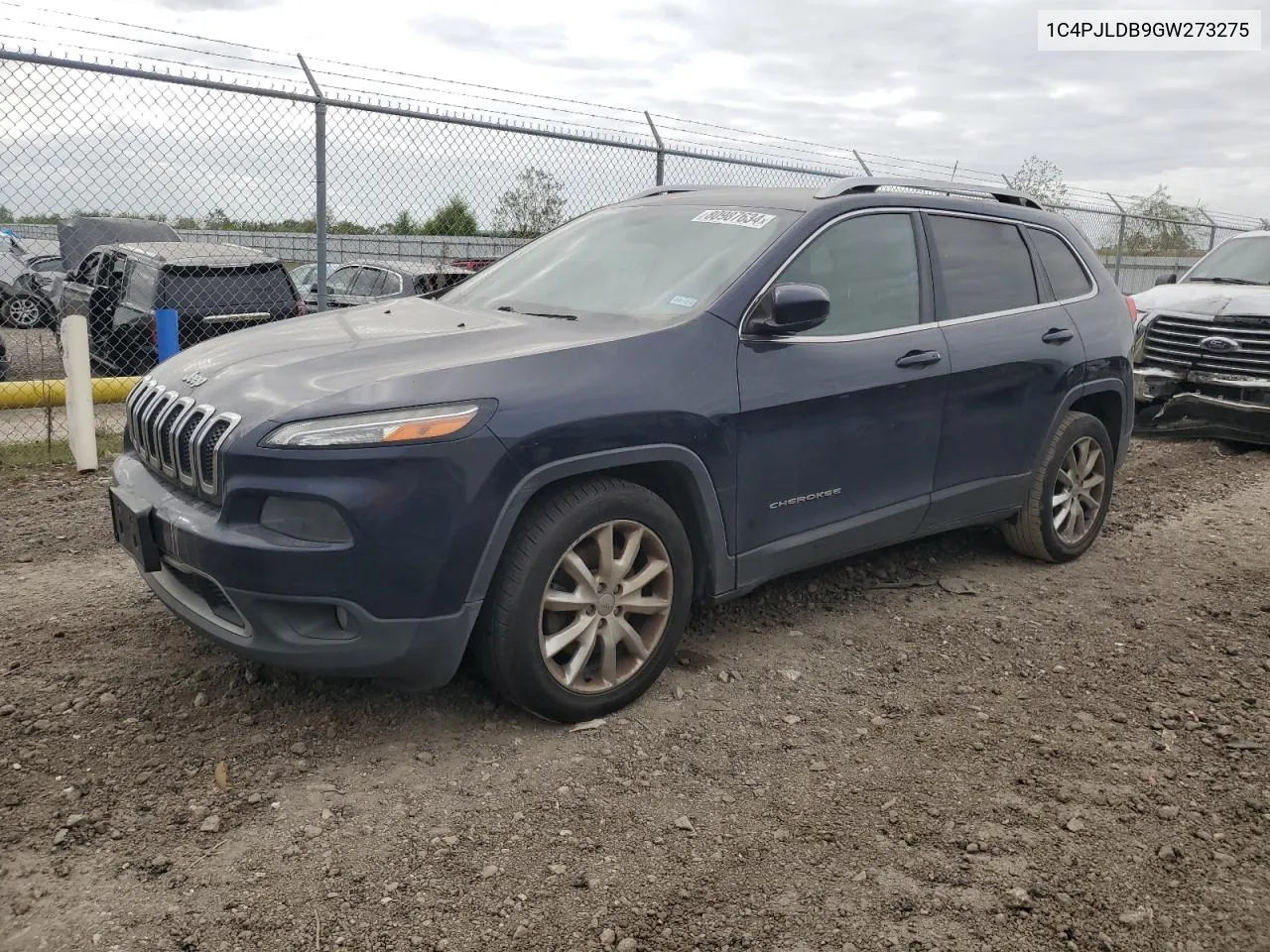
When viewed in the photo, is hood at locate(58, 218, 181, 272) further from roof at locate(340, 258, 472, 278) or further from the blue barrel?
roof at locate(340, 258, 472, 278)

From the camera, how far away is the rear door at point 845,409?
3.76m

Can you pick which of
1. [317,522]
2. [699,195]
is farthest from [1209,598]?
[317,522]

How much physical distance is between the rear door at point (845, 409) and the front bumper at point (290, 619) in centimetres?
119

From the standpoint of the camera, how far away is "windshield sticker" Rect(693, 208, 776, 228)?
405 cm

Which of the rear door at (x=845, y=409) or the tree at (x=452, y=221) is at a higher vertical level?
the tree at (x=452, y=221)

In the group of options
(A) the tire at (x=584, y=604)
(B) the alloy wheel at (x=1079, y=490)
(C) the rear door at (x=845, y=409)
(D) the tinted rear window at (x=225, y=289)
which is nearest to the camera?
(A) the tire at (x=584, y=604)

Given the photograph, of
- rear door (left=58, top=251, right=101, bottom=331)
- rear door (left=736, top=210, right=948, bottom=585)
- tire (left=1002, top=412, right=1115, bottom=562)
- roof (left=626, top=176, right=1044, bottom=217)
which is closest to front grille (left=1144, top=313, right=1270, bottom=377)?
tire (left=1002, top=412, right=1115, bottom=562)

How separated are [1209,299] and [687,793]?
7.78 m

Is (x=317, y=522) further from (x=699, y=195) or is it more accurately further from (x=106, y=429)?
(x=106, y=429)

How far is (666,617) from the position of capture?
3551 mm

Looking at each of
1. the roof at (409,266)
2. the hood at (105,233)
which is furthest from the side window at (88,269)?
the roof at (409,266)

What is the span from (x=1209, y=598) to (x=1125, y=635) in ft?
2.58

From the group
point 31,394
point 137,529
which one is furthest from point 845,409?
point 31,394

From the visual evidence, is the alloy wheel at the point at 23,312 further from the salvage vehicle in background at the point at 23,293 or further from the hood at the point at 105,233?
the hood at the point at 105,233
